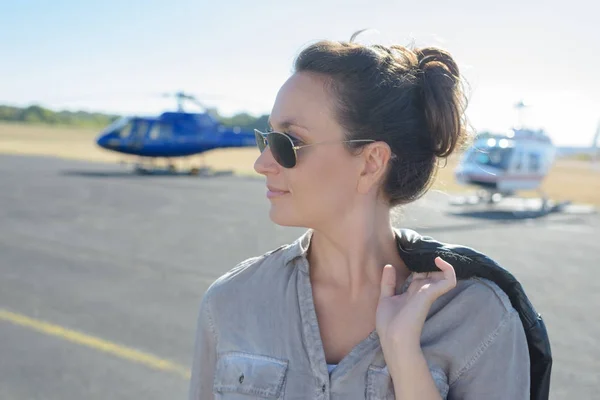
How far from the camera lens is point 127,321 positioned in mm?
5688

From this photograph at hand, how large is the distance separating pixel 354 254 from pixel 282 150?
35 cm

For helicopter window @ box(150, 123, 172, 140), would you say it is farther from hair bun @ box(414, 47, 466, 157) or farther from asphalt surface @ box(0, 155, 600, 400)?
hair bun @ box(414, 47, 466, 157)

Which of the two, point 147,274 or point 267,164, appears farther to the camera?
point 147,274

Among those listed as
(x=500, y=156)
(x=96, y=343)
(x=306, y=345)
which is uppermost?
(x=306, y=345)

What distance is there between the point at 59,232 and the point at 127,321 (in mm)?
5156

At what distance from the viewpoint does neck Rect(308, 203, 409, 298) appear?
1776 millimetres

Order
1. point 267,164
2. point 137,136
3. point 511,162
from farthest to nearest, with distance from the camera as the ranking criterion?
point 137,136 → point 511,162 → point 267,164

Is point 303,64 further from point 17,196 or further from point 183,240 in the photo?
point 17,196

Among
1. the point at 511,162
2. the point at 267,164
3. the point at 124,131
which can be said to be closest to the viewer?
the point at 267,164

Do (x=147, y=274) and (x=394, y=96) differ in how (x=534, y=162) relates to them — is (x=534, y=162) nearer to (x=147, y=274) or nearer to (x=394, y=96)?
(x=147, y=274)

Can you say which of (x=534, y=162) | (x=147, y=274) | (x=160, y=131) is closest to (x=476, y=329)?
(x=147, y=274)

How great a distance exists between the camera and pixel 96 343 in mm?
5105

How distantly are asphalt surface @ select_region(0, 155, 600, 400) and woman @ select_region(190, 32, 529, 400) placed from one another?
0.35 meters

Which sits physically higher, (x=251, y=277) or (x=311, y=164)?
(x=311, y=164)
